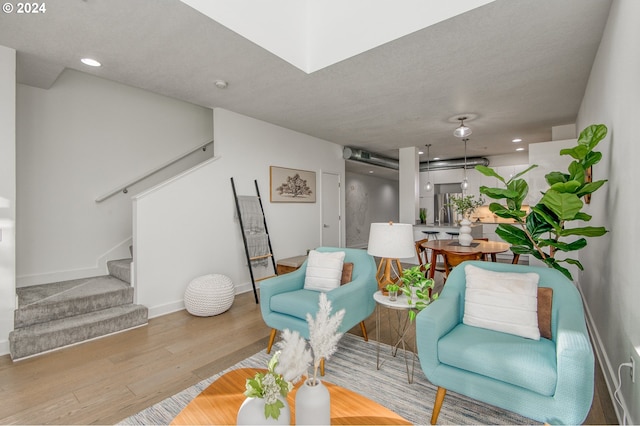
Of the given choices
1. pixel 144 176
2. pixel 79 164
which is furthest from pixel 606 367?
pixel 79 164

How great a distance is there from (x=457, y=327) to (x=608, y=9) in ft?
8.30

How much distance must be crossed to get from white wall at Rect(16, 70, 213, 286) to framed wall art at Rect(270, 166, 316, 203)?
1.70m

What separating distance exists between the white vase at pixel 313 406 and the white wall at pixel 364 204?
8.20 m

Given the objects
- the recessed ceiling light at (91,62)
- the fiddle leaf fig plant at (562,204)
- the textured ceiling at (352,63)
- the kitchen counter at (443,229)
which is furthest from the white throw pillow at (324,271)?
the kitchen counter at (443,229)

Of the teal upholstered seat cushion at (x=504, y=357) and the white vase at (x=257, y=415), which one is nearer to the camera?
the white vase at (x=257, y=415)

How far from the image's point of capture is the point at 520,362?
158 cm

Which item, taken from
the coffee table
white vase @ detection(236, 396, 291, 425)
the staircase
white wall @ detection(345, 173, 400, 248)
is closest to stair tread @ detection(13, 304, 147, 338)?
the staircase

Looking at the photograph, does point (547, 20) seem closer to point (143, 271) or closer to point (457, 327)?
point (457, 327)

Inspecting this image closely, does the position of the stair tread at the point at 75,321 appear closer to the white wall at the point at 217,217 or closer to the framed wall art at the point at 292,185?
the white wall at the point at 217,217

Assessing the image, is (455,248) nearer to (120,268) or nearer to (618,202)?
(618,202)

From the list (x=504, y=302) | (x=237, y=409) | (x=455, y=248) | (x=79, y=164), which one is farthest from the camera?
(x=455, y=248)

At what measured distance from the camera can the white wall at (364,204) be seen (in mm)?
9531

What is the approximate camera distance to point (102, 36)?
8.45 feet

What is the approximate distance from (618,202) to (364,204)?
8.20 metres
